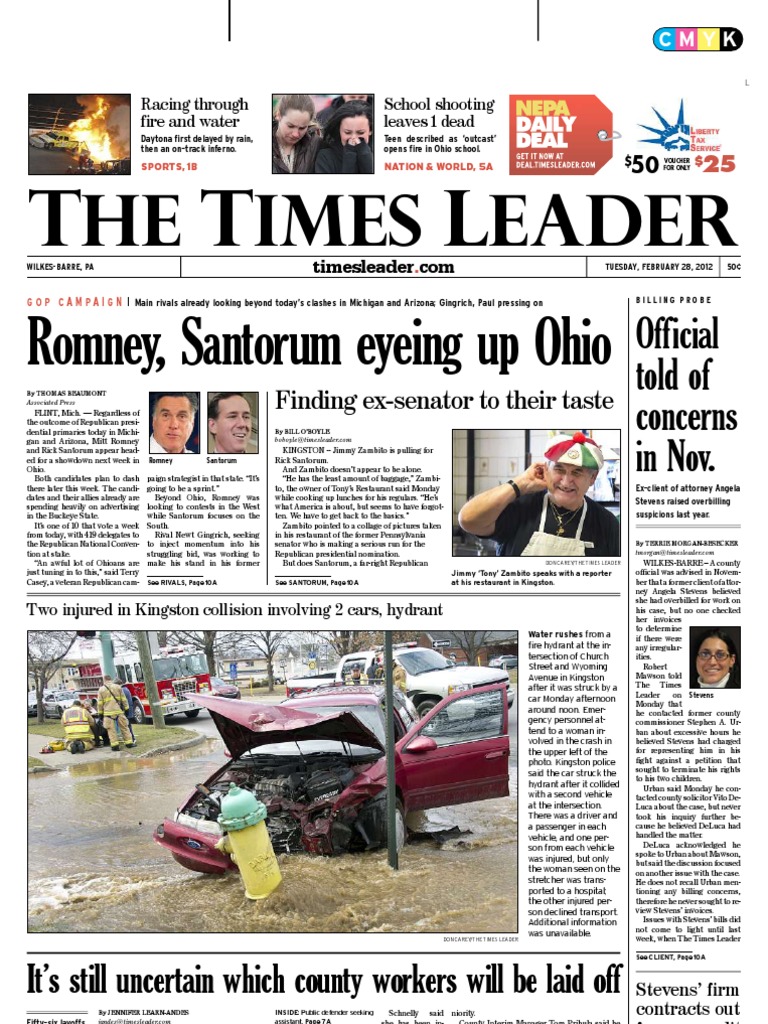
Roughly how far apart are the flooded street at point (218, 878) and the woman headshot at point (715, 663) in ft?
3.14

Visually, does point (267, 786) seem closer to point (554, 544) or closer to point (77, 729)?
point (77, 729)

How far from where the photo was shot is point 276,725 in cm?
472

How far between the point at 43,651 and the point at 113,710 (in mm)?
447

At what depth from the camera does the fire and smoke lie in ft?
15.1

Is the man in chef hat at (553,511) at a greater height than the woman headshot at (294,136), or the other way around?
the woman headshot at (294,136)

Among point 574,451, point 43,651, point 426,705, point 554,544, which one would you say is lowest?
point 426,705

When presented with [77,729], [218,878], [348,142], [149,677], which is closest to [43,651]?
[77,729]

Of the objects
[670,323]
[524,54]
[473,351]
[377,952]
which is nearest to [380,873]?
[377,952]

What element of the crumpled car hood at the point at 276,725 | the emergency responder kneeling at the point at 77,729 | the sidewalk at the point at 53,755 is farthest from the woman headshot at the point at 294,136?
the sidewalk at the point at 53,755

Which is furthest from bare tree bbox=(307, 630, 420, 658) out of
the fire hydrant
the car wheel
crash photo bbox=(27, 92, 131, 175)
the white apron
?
crash photo bbox=(27, 92, 131, 175)

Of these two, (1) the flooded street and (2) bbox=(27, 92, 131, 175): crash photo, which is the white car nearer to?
(2) bbox=(27, 92, 131, 175): crash photo

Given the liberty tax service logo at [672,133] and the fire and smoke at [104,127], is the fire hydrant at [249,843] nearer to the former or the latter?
the fire and smoke at [104,127]

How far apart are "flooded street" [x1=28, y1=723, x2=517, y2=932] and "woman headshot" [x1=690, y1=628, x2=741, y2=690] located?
0.96 m

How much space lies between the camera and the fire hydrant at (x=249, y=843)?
4.48m
